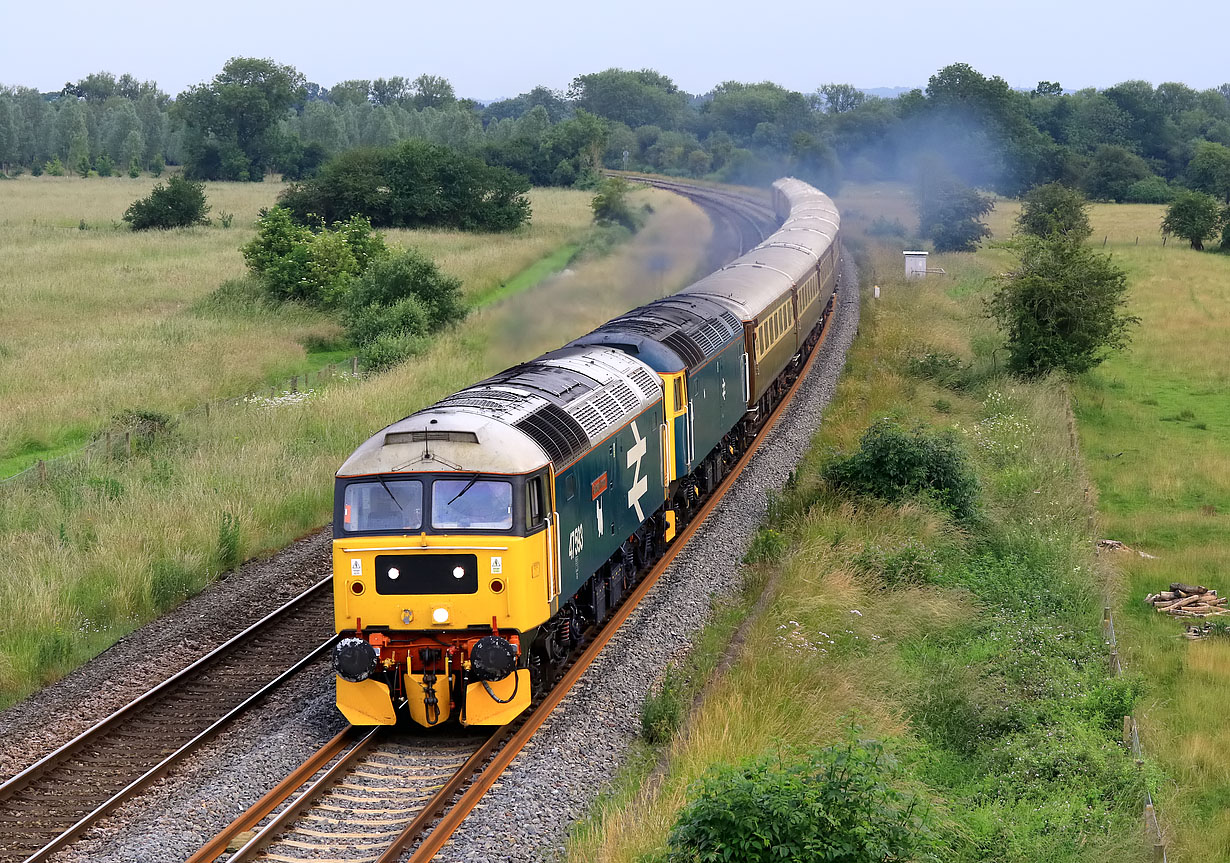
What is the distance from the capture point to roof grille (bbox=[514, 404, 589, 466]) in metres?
13.6

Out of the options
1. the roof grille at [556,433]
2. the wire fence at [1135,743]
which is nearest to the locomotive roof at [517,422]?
the roof grille at [556,433]

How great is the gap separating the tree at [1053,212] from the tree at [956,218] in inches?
92.0

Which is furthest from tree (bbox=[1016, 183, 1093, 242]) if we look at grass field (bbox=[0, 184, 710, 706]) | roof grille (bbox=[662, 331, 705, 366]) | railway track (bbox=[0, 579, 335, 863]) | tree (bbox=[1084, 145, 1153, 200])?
railway track (bbox=[0, 579, 335, 863])

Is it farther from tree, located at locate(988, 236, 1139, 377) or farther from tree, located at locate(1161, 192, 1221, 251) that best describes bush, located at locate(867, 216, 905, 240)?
tree, located at locate(988, 236, 1139, 377)

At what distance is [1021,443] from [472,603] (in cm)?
1883

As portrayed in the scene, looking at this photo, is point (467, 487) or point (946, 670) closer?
point (467, 487)

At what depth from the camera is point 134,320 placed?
42625mm

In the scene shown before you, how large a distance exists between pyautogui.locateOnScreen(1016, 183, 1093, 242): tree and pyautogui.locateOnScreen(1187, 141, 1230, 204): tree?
120 feet

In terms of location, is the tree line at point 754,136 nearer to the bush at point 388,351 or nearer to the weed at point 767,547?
the bush at point 388,351

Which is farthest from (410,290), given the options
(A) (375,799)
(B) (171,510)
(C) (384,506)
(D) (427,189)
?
(A) (375,799)

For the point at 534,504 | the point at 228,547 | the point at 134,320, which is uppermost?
the point at 534,504

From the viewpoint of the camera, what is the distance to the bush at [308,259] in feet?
154

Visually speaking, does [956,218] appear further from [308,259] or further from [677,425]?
[677,425]

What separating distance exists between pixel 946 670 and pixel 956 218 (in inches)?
2255
